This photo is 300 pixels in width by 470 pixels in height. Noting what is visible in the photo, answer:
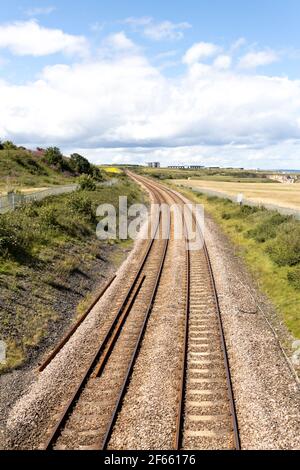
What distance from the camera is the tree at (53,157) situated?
8062cm

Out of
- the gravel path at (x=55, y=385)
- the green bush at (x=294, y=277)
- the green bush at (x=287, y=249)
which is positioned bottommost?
the gravel path at (x=55, y=385)

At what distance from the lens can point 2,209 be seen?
27078 mm

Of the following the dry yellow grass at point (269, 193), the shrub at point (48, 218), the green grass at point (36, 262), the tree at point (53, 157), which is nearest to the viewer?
the green grass at point (36, 262)

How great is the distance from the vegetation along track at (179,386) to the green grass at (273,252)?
121 inches

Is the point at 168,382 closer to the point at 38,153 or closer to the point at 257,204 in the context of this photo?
the point at 257,204

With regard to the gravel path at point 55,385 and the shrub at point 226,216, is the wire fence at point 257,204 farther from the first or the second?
the gravel path at point 55,385

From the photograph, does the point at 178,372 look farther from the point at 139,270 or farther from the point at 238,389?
the point at 139,270

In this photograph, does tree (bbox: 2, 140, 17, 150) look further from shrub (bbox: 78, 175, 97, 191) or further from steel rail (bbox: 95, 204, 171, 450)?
steel rail (bbox: 95, 204, 171, 450)

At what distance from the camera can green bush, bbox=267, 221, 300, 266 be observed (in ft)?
74.8

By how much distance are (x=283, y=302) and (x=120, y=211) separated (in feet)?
95.7

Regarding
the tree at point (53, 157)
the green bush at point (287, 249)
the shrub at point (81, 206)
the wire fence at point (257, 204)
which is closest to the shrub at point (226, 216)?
the wire fence at point (257, 204)

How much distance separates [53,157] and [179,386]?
2929 inches

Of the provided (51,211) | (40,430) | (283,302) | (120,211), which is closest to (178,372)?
(40,430)

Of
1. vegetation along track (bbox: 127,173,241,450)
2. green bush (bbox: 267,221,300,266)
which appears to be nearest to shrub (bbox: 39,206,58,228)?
vegetation along track (bbox: 127,173,241,450)
